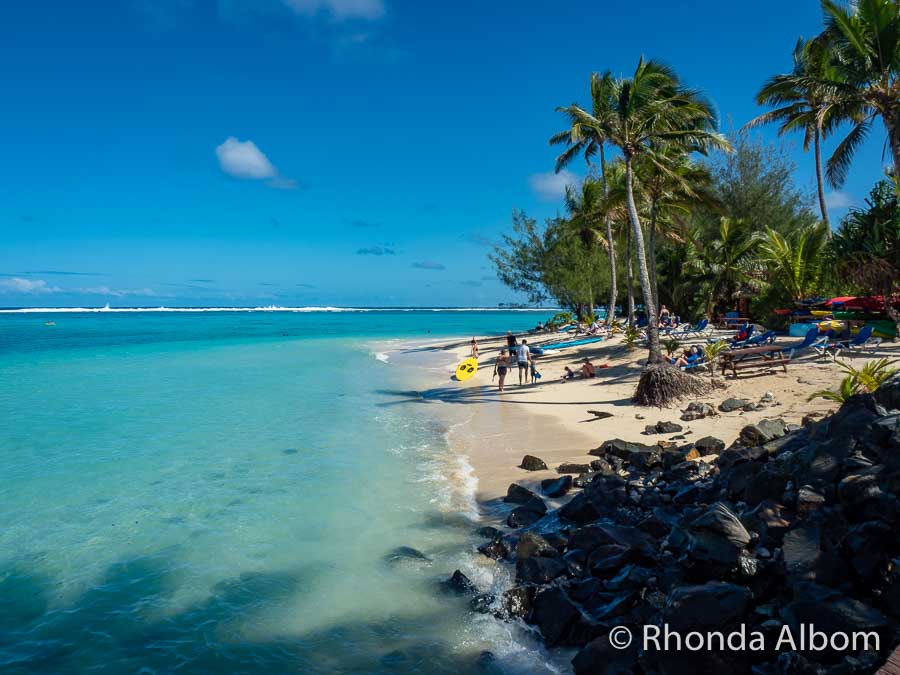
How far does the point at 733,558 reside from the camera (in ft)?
15.5

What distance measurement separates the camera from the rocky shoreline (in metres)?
3.96

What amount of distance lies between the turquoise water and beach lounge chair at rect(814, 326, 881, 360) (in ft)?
36.5

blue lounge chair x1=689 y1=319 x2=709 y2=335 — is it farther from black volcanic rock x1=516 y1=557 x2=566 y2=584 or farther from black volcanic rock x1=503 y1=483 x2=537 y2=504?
black volcanic rock x1=516 y1=557 x2=566 y2=584

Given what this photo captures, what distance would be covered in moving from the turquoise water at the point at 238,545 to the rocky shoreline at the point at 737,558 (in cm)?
68

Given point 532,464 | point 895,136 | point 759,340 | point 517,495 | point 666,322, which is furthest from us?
point 666,322

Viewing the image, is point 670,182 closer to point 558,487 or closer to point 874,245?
point 874,245

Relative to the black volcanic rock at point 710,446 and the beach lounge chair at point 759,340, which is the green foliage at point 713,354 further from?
the black volcanic rock at point 710,446

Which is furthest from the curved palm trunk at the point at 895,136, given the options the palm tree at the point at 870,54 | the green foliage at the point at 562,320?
the green foliage at the point at 562,320

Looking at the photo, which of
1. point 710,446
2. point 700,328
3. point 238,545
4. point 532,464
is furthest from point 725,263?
point 238,545

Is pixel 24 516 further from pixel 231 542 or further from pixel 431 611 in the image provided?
pixel 431 611

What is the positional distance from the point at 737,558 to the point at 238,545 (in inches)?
260

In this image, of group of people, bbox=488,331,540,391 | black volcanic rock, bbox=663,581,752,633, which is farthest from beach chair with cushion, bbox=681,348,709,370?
black volcanic rock, bbox=663,581,752,633

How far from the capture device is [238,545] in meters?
8.02

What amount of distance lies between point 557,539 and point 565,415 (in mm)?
8138
